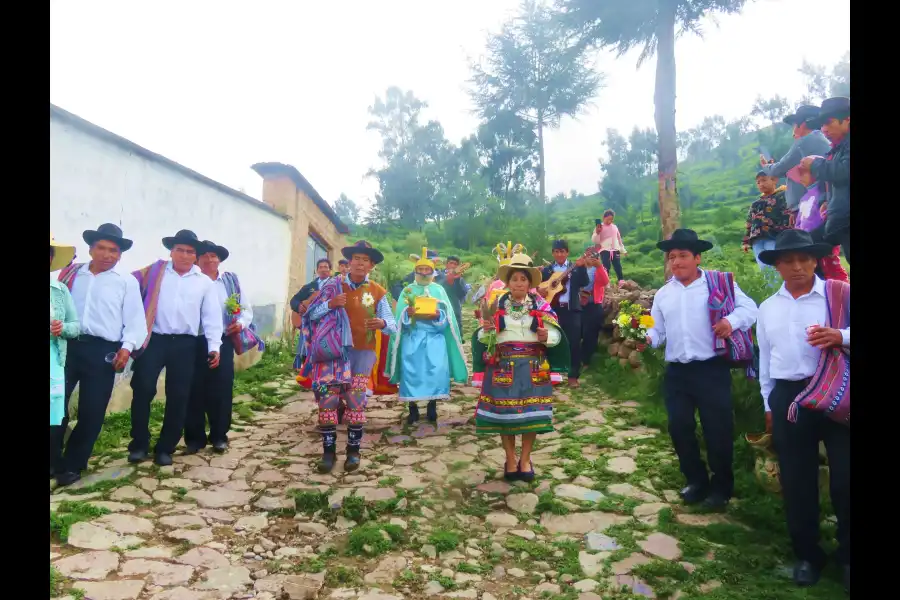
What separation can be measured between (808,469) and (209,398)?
496 centimetres

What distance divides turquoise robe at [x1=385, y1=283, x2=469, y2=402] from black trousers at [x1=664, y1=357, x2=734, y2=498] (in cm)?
274

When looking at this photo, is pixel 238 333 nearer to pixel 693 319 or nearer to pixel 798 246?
pixel 693 319

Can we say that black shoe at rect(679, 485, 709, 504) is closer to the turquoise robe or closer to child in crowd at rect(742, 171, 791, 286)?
child in crowd at rect(742, 171, 791, 286)

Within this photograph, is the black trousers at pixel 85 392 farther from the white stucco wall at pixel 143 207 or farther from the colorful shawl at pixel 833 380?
the colorful shawl at pixel 833 380

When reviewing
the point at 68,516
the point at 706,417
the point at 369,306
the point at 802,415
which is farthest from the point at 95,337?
the point at 802,415

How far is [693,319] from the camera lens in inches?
161

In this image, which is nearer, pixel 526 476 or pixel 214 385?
pixel 526 476

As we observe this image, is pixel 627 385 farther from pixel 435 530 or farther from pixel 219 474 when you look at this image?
pixel 219 474

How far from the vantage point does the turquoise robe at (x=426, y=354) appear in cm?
636

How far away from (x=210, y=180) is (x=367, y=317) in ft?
14.0

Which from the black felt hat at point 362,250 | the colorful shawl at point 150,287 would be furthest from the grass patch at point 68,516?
the black felt hat at point 362,250

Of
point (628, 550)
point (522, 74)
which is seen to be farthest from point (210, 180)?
point (522, 74)
